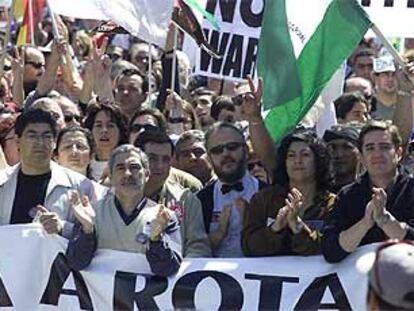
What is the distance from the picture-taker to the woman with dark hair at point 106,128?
7863mm

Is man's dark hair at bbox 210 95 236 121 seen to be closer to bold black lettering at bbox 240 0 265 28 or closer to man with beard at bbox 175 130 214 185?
bold black lettering at bbox 240 0 265 28

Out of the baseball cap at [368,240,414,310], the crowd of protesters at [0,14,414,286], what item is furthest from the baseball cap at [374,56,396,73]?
the baseball cap at [368,240,414,310]

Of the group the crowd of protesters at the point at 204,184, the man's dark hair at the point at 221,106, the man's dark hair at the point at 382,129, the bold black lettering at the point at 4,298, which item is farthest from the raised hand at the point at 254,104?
the man's dark hair at the point at 221,106

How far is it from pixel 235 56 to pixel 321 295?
2.80 m

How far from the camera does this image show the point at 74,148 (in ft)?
24.2

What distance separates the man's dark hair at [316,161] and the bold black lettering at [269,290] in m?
0.49

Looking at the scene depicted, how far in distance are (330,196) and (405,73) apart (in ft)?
2.97

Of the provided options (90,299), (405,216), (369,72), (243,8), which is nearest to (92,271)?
(90,299)

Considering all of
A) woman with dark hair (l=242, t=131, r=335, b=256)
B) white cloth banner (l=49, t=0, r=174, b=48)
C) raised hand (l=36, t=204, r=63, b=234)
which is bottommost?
raised hand (l=36, t=204, r=63, b=234)

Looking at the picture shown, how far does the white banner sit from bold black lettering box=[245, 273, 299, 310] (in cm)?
175

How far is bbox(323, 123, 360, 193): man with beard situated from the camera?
23.1ft

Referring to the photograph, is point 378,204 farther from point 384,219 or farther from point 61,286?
point 61,286

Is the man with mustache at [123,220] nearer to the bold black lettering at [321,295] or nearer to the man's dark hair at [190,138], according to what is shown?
the bold black lettering at [321,295]

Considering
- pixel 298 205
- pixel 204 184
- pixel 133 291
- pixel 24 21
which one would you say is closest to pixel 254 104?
pixel 204 184
